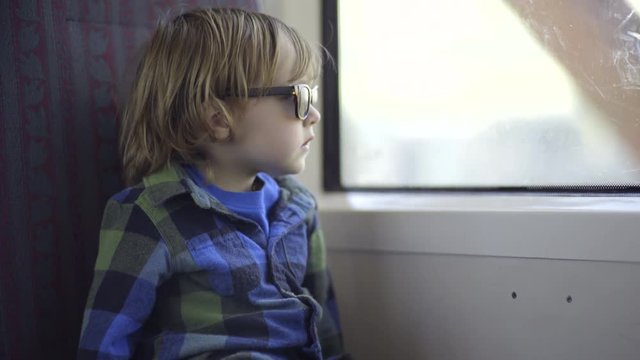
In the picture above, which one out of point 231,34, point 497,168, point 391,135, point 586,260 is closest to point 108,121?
point 231,34

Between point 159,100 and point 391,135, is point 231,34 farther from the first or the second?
point 391,135

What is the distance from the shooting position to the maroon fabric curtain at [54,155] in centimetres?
107

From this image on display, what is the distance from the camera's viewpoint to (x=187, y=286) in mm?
1095

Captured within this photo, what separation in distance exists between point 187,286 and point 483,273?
1.74 ft

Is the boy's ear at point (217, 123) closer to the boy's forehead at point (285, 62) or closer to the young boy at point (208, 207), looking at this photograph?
the young boy at point (208, 207)

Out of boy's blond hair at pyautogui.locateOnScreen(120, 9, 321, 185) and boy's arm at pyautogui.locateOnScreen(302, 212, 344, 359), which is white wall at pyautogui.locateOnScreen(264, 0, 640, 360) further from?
boy's blond hair at pyautogui.locateOnScreen(120, 9, 321, 185)

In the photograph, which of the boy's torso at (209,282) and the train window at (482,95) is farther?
the train window at (482,95)

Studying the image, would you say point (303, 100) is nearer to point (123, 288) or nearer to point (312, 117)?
point (312, 117)

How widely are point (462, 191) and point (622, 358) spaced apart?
1.39 feet

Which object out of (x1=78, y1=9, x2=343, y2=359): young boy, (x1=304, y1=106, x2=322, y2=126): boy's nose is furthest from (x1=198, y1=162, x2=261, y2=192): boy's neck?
(x1=304, y1=106, x2=322, y2=126): boy's nose

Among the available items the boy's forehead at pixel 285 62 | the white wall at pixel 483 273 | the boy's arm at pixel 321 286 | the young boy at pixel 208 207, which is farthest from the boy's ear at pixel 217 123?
the white wall at pixel 483 273

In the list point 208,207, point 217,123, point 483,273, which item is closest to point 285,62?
point 217,123

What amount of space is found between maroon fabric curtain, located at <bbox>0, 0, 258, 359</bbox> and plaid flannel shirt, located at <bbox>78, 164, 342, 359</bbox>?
0.35 feet

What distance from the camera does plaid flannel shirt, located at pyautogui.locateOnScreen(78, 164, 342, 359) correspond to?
3.40ft
